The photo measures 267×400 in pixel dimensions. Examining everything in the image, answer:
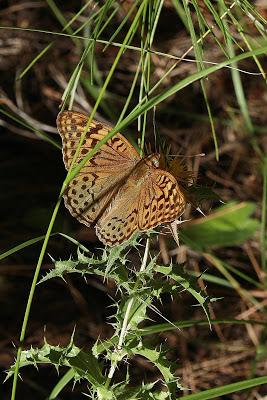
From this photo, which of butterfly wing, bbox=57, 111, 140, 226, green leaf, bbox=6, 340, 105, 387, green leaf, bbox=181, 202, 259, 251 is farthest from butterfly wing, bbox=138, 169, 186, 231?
green leaf, bbox=181, 202, 259, 251

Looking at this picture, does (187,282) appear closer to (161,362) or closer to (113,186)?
(161,362)

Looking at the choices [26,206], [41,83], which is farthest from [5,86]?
[26,206]

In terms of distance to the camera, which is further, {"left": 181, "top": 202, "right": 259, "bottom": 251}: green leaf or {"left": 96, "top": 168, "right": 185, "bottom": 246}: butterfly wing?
{"left": 181, "top": 202, "right": 259, "bottom": 251}: green leaf

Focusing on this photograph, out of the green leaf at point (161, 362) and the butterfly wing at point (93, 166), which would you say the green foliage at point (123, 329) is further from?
the butterfly wing at point (93, 166)

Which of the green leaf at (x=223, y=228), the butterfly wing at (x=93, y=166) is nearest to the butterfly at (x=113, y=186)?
the butterfly wing at (x=93, y=166)

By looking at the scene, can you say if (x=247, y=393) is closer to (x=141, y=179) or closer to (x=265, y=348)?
(x=265, y=348)

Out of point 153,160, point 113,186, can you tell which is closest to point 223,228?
point 113,186

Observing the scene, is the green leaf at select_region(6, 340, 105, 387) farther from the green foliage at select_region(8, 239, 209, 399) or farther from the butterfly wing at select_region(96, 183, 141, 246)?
the butterfly wing at select_region(96, 183, 141, 246)

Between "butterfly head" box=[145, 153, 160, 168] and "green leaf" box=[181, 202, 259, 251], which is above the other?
"butterfly head" box=[145, 153, 160, 168]
